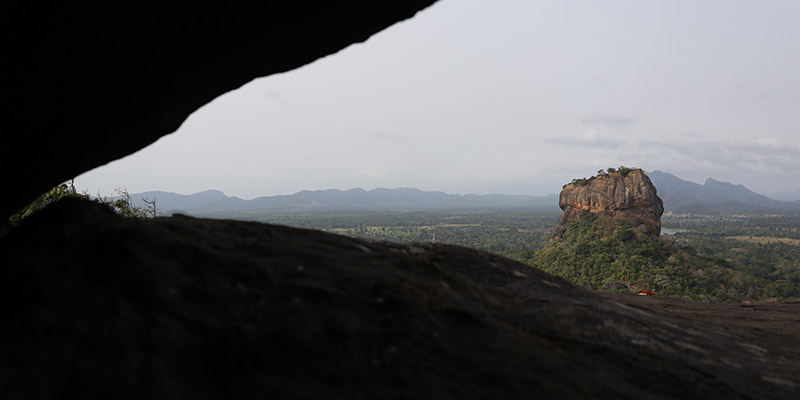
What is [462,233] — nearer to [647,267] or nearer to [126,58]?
[647,267]

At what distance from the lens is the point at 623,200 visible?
5250cm

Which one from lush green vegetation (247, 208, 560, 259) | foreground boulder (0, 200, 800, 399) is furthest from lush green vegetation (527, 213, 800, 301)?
foreground boulder (0, 200, 800, 399)

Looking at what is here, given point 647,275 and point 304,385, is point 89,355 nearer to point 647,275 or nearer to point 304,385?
point 304,385

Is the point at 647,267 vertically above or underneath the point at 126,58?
underneath

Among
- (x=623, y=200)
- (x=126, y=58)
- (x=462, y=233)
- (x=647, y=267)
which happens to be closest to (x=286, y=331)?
(x=126, y=58)

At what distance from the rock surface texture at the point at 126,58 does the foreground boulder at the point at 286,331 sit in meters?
1.45

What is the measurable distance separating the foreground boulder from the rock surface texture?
1.45 meters

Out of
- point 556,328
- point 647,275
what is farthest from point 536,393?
point 647,275

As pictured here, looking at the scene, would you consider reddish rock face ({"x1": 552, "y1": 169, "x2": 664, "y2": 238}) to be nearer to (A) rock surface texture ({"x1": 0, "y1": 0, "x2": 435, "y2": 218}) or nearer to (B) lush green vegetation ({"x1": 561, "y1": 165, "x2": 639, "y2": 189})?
(B) lush green vegetation ({"x1": 561, "y1": 165, "x2": 639, "y2": 189})

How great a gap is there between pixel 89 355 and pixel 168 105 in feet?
14.8

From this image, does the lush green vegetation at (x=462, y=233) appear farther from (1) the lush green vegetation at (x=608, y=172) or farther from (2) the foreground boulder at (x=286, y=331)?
(2) the foreground boulder at (x=286, y=331)

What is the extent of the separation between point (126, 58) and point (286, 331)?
3991 mm

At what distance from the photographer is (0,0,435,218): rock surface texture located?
4.11 meters

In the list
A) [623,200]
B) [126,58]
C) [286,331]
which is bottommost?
[286,331]
